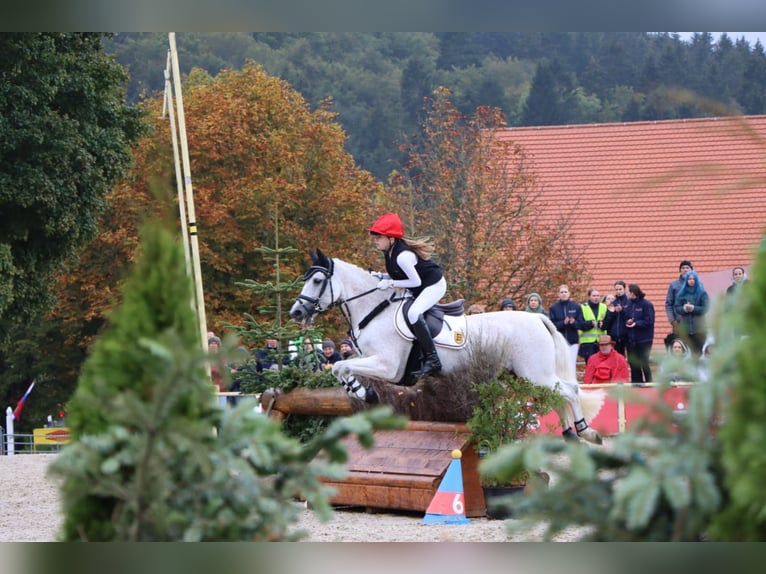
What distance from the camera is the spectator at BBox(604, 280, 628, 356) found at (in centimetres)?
1742

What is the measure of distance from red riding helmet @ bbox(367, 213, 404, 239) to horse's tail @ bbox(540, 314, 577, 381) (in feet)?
5.54

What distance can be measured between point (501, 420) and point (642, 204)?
27.9 meters

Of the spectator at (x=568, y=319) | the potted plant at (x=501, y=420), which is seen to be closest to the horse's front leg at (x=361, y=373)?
the potted plant at (x=501, y=420)

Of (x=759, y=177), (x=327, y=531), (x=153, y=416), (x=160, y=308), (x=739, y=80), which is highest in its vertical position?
(x=739, y=80)

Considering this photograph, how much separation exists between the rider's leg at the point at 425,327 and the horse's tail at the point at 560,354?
1162 millimetres

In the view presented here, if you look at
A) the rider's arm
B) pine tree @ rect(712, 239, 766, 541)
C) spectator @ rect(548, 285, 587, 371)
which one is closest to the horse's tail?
the rider's arm

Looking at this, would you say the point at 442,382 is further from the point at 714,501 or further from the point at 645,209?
the point at 645,209

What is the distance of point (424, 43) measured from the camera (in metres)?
72.1

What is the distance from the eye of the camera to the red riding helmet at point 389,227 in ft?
37.6

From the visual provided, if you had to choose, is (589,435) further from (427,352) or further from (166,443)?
(166,443)
